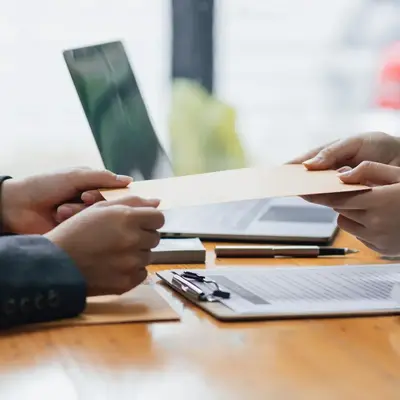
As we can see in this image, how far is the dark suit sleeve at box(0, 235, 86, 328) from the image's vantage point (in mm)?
897

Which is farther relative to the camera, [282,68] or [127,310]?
[282,68]

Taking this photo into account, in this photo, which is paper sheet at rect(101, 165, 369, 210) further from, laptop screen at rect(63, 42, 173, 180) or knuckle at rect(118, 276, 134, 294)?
laptop screen at rect(63, 42, 173, 180)

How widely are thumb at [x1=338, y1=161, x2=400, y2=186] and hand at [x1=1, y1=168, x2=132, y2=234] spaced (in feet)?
1.10

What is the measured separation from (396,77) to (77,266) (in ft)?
5.78

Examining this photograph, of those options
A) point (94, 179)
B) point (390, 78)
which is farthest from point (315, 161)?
point (390, 78)

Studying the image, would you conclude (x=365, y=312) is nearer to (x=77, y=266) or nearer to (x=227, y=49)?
(x=77, y=266)

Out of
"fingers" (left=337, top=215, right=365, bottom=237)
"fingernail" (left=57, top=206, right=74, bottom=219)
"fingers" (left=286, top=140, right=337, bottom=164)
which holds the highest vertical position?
"fingers" (left=286, top=140, right=337, bottom=164)

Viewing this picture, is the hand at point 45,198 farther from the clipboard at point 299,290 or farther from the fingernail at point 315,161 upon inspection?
the fingernail at point 315,161

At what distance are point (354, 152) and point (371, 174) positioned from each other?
25cm

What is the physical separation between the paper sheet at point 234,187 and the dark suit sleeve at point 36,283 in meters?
0.13

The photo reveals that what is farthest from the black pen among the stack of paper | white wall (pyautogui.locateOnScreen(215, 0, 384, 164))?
white wall (pyautogui.locateOnScreen(215, 0, 384, 164))

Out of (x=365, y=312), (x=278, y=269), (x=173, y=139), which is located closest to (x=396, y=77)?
(x=173, y=139)

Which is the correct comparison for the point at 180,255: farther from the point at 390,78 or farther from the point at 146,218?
the point at 390,78

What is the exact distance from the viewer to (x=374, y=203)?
1118 mm
